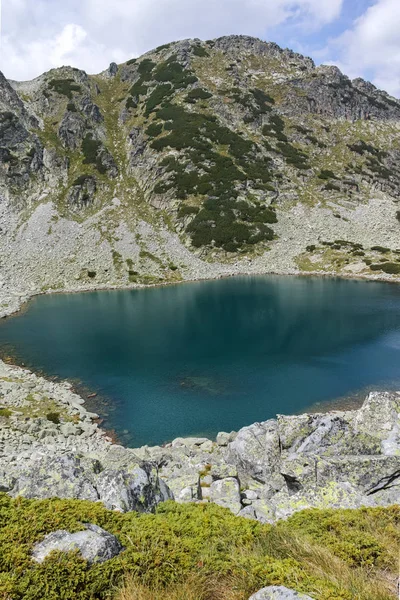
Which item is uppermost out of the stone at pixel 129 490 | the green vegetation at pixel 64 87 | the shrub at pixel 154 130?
the green vegetation at pixel 64 87

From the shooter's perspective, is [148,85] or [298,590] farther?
[148,85]

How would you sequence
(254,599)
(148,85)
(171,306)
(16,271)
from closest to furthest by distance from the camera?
1. (254,599)
2. (171,306)
3. (16,271)
4. (148,85)

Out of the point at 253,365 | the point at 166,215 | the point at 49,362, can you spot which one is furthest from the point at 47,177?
the point at 253,365

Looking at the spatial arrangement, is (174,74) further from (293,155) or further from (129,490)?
(129,490)

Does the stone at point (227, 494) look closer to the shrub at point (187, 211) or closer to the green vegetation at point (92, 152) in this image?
the shrub at point (187, 211)

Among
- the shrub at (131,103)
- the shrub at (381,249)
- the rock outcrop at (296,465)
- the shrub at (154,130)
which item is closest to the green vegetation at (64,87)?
the shrub at (131,103)

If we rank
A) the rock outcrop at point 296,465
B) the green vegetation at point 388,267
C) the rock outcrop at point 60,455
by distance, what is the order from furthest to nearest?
the green vegetation at point 388,267 < the rock outcrop at point 296,465 < the rock outcrop at point 60,455

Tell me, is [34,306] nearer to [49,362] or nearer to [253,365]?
[49,362]
